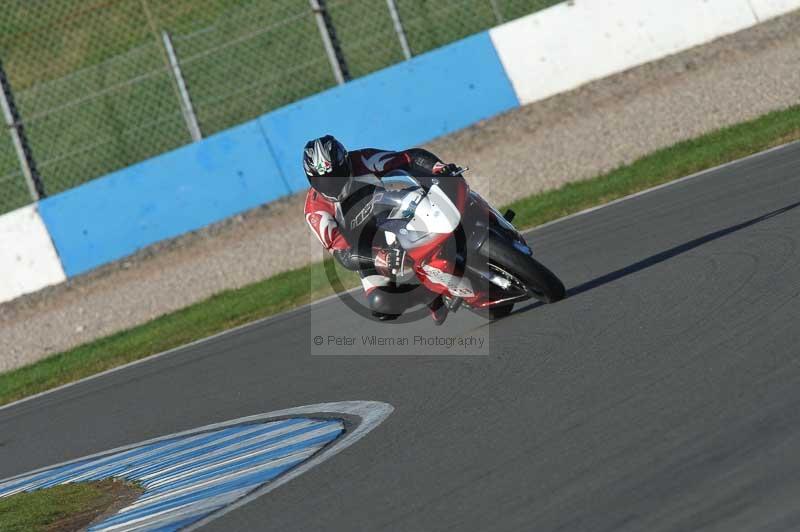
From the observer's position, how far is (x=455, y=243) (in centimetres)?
785

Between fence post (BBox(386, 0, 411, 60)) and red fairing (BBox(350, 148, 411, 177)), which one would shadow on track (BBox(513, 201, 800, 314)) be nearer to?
red fairing (BBox(350, 148, 411, 177))

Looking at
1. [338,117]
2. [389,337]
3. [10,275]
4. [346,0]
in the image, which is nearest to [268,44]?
[346,0]

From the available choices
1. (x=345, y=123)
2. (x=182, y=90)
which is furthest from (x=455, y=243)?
(x=182, y=90)

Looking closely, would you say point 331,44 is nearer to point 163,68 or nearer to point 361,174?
point 163,68

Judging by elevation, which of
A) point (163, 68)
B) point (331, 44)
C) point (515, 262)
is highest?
point (163, 68)

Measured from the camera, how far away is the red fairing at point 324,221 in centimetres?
790

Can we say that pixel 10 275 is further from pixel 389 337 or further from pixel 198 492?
pixel 198 492

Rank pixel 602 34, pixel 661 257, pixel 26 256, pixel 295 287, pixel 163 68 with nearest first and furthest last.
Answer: pixel 661 257
pixel 295 287
pixel 26 256
pixel 602 34
pixel 163 68

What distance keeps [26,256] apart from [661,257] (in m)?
10.4

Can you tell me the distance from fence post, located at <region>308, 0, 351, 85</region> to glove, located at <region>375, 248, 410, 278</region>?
31.1 feet

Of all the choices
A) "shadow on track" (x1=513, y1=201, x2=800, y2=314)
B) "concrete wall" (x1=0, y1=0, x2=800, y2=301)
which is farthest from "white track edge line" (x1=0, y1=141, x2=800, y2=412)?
"concrete wall" (x1=0, y1=0, x2=800, y2=301)

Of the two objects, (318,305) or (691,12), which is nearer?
(318,305)

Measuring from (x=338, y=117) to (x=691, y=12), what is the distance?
200 inches

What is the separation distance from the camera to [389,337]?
9.52m
